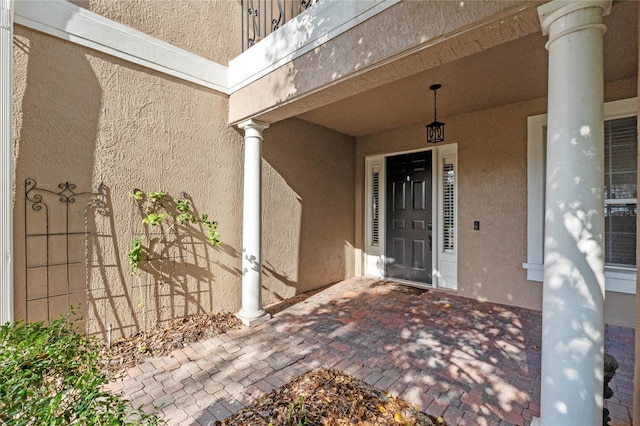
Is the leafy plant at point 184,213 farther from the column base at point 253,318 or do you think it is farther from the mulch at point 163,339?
the column base at point 253,318

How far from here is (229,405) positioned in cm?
204

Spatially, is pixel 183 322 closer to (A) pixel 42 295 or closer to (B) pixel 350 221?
(A) pixel 42 295

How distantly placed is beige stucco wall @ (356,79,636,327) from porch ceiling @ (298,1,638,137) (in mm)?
249

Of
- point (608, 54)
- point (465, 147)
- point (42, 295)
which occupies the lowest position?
point (42, 295)

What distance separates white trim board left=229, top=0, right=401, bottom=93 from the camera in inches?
90.7

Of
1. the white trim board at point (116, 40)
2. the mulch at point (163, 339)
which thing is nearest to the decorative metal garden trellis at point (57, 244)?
the mulch at point (163, 339)

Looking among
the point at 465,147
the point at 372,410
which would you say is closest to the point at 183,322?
the point at 372,410

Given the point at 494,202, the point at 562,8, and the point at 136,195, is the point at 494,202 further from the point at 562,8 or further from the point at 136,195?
the point at 136,195

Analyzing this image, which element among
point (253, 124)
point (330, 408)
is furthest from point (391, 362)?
point (253, 124)

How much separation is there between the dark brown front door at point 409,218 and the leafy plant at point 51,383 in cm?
446

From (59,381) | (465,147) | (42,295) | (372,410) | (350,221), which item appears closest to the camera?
(59,381)

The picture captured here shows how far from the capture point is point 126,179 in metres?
2.96

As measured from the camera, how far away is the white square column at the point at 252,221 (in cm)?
347

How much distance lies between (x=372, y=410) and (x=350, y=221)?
381cm
